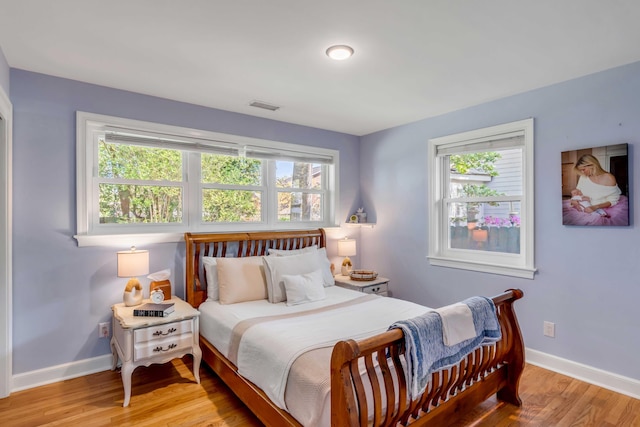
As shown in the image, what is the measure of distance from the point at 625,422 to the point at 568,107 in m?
2.31

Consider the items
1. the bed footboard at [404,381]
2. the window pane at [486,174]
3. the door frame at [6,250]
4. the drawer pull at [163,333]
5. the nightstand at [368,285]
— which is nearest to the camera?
the bed footboard at [404,381]

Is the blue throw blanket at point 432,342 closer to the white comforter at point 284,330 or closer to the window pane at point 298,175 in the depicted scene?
the white comforter at point 284,330

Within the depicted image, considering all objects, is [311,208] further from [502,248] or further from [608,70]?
[608,70]

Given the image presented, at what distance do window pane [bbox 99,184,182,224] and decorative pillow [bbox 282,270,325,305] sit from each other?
130 cm

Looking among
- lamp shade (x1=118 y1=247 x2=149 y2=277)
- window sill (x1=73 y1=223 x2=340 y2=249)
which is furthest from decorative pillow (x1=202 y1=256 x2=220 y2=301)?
lamp shade (x1=118 y1=247 x2=149 y2=277)

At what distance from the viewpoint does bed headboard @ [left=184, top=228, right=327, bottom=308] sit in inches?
129

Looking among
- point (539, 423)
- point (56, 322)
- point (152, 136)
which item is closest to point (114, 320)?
point (56, 322)

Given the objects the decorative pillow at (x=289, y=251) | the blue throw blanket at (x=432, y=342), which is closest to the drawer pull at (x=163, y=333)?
the decorative pillow at (x=289, y=251)

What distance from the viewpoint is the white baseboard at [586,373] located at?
8.51 ft

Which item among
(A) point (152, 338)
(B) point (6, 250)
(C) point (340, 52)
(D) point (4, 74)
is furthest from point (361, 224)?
(D) point (4, 74)

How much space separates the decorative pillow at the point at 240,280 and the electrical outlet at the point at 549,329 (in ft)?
8.18

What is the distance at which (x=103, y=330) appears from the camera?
2977 millimetres

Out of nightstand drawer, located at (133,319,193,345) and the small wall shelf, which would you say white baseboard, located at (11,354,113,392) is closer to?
nightstand drawer, located at (133,319,193,345)

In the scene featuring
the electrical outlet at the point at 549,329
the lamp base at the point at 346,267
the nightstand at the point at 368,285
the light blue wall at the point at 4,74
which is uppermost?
the light blue wall at the point at 4,74
